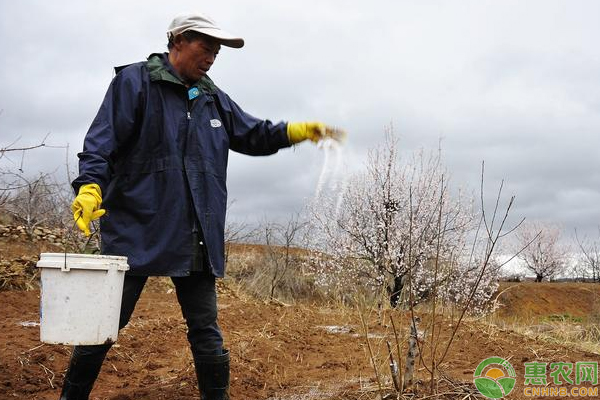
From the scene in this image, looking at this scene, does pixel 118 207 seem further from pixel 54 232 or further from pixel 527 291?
pixel 527 291

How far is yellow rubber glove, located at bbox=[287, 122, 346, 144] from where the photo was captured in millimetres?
2908

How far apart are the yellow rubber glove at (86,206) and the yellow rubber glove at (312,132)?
43.5 inches

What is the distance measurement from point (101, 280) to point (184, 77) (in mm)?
1029

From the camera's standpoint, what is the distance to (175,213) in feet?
8.04

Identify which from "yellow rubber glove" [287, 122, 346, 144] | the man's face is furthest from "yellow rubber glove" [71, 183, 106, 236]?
"yellow rubber glove" [287, 122, 346, 144]

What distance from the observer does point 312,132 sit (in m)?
2.92

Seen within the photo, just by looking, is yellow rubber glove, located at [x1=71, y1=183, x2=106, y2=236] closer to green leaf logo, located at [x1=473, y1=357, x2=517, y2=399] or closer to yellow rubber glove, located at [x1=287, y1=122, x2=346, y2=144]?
yellow rubber glove, located at [x1=287, y1=122, x2=346, y2=144]

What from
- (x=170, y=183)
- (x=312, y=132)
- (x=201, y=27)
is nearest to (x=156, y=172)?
(x=170, y=183)

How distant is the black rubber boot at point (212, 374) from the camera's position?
2.54 meters

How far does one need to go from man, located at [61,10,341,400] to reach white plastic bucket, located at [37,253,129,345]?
23 centimetres

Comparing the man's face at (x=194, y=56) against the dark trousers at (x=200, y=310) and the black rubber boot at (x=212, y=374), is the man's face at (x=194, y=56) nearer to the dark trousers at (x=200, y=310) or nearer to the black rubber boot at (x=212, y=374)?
the dark trousers at (x=200, y=310)

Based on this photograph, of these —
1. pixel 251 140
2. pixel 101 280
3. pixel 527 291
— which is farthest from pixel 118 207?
pixel 527 291

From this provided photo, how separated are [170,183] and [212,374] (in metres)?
0.91

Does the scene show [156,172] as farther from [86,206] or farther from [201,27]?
[201,27]
